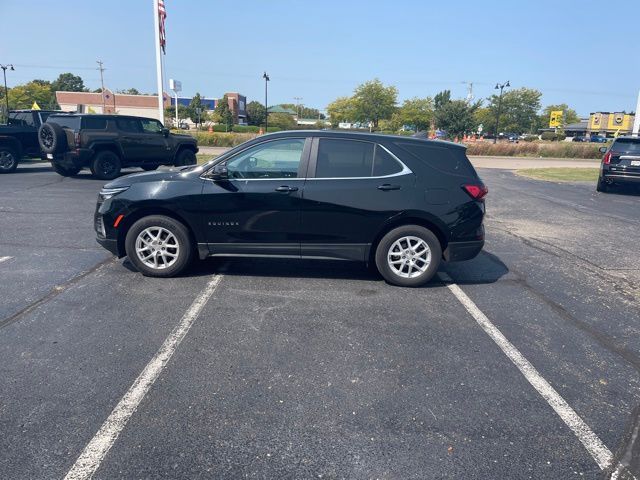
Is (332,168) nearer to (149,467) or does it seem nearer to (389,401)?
(389,401)

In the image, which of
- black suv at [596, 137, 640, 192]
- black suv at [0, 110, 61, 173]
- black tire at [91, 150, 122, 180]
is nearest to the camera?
black tire at [91, 150, 122, 180]

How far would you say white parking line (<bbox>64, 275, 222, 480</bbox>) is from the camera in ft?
8.29

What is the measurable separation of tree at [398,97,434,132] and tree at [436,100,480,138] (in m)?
19.5

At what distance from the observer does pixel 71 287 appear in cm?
524

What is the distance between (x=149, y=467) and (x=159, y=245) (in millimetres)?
3309

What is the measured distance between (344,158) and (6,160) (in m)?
14.6

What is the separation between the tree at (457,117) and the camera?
49.4 metres

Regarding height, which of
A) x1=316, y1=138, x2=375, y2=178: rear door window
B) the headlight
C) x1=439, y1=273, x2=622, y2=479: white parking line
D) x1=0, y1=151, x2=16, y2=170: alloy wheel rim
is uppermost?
x1=316, y1=138, x2=375, y2=178: rear door window

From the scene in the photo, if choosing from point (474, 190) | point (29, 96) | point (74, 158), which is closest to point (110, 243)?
point (474, 190)

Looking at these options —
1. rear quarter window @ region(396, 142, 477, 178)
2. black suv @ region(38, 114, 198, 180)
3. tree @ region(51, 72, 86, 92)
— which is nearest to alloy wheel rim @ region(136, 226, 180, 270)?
rear quarter window @ region(396, 142, 477, 178)

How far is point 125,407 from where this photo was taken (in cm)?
306

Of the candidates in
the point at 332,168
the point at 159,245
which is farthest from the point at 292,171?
the point at 159,245

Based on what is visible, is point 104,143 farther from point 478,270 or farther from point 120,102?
point 120,102

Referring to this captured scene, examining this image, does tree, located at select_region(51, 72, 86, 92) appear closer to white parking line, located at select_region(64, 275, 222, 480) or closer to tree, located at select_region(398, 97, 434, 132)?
tree, located at select_region(398, 97, 434, 132)
